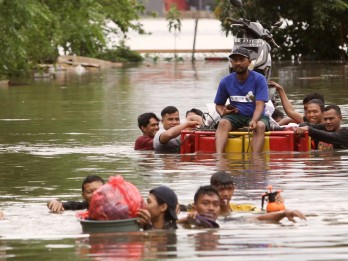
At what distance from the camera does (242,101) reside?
61.6 feet

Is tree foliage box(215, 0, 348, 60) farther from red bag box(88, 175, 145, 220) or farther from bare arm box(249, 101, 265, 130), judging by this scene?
red bag box(88, 175, 145, 220)

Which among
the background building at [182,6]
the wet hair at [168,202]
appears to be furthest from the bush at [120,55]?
the wet hair at [168,202]

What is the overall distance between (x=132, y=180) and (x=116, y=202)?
4172 millimetres

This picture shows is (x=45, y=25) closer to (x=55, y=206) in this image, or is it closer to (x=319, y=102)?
(x=319, y=102)

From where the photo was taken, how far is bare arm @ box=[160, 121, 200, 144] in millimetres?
18891

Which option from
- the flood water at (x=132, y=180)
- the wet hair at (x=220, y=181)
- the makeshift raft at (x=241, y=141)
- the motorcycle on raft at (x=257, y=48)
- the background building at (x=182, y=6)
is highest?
the background building at (x=182, y=6)

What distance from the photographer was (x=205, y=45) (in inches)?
3418

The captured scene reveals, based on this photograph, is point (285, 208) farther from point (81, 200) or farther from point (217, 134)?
point (217, 134)

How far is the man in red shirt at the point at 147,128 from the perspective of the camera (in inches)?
763

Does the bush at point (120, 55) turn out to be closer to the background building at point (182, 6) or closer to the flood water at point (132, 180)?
the flood water at point (132, 180)

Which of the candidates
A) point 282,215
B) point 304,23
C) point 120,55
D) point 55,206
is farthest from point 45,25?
point 282,215

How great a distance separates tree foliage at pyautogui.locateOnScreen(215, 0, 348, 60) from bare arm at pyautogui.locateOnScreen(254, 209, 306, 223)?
4226 centimetres

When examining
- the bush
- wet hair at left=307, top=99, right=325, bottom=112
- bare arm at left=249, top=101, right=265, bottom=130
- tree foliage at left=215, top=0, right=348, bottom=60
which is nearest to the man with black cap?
bare arm at left=249, top=101, right=265, bottom=130

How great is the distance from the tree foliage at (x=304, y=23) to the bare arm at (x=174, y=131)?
3564cm
